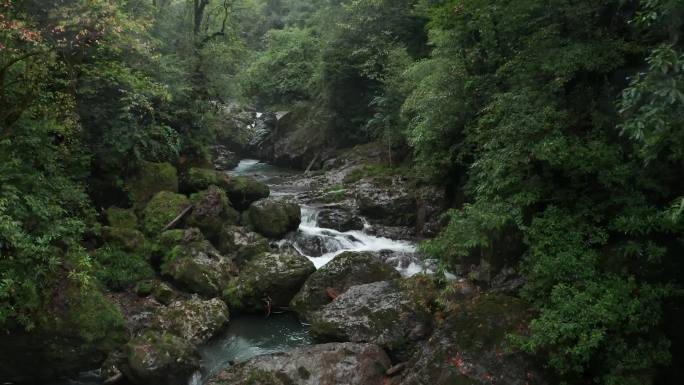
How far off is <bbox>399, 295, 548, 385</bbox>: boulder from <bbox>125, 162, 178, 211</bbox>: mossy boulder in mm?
9933

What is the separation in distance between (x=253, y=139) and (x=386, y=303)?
2268 cm

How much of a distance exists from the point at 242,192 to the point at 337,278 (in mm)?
6133

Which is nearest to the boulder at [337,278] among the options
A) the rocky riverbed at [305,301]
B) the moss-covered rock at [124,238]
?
the rocky riverbed at [305,301]

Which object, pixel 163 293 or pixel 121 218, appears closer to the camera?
pixel 163 293

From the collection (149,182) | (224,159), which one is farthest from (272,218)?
(224,159)

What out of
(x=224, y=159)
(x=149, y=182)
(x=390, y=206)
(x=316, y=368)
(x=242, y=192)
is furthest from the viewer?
(x=224, y=159)

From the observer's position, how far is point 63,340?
29.2 feet

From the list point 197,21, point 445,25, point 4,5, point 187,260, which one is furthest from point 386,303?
point 197,21

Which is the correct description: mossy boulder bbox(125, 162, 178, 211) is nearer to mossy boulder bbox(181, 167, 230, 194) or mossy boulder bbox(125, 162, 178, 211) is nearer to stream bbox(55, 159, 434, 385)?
mossy boulder bbox(181, 167, 230, 194)

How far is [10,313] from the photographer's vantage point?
807cm

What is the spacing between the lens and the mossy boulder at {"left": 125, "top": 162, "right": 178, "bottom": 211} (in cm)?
1431

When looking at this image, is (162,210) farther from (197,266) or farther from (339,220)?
(339,220)

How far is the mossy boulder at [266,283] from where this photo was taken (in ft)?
38.5

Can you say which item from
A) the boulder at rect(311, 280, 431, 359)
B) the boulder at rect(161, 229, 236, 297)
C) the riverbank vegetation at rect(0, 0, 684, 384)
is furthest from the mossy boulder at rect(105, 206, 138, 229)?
the boulder at rect(311, 280, 431, 359)
